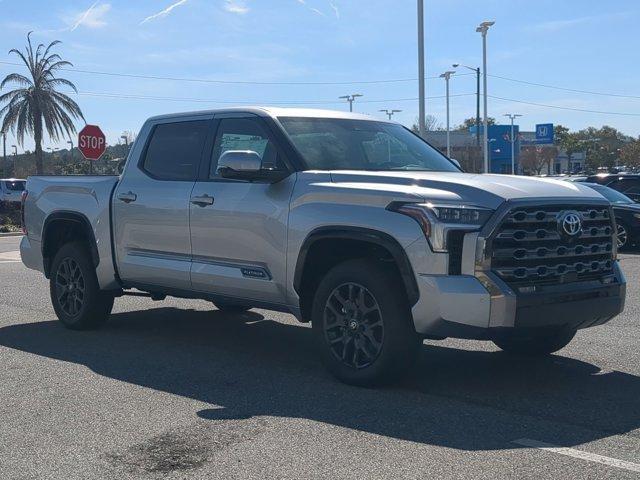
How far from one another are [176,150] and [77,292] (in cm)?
197

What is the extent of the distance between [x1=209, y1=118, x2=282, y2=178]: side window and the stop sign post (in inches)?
559

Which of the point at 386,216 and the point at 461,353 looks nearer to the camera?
the point at 386,216

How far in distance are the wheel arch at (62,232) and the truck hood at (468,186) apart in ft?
10.6

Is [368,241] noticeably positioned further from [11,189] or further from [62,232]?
[11,189]

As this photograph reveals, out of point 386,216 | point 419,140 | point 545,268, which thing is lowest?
point 545,268

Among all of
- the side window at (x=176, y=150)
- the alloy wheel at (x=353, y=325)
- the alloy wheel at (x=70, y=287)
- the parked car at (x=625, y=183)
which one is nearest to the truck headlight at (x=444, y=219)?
the alloy wheel at (x=353, y=325)

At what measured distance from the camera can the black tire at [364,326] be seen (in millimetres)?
5906

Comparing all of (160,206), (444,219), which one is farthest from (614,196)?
(444,219)

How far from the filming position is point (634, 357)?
7168 mm

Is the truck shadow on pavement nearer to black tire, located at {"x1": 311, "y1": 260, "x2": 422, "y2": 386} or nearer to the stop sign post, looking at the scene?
black tire, located at {"x1": 311, "y1": 260, "x2": 422, "y2": 386}

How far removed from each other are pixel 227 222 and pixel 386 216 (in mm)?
1653

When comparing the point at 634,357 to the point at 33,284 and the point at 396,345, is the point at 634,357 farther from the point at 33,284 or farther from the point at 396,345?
the point at 33,284

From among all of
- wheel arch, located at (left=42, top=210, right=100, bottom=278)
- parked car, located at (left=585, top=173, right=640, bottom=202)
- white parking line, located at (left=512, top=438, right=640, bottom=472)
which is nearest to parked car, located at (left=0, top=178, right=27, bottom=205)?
parked car, located at (left=585, top=173, right=640, bottom=202)

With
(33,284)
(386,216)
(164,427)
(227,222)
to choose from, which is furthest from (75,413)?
(33,284)
